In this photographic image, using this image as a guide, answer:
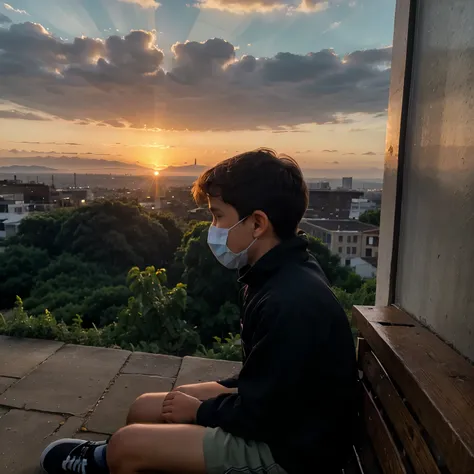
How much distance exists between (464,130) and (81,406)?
7.85 feet

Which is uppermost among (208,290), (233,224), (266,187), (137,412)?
(266,187)

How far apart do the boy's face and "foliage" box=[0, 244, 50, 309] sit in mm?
27720

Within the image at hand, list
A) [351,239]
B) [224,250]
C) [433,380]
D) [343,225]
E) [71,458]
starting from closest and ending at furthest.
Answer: [433,380], [224,250], [71,458], [351,239], [343,225]

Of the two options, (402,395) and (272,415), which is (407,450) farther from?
(272,415)

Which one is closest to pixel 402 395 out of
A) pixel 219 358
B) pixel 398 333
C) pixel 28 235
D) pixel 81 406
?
pixel 398 333

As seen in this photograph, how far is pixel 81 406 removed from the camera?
2.51 meters

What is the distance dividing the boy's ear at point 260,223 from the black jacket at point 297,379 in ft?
0.65

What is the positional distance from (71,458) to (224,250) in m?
1.06

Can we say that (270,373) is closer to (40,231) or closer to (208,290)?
(208,290)

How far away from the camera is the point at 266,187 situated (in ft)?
4.88

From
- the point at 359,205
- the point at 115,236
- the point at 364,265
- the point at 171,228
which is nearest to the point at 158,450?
the point at 115,236

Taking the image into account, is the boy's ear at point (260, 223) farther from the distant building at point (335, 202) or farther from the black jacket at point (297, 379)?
Result: the distant building at point (335, 202)

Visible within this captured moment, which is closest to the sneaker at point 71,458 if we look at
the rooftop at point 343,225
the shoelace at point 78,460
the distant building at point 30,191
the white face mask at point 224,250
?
the shoelace at point 78,460

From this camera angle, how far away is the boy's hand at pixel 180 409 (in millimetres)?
1490
